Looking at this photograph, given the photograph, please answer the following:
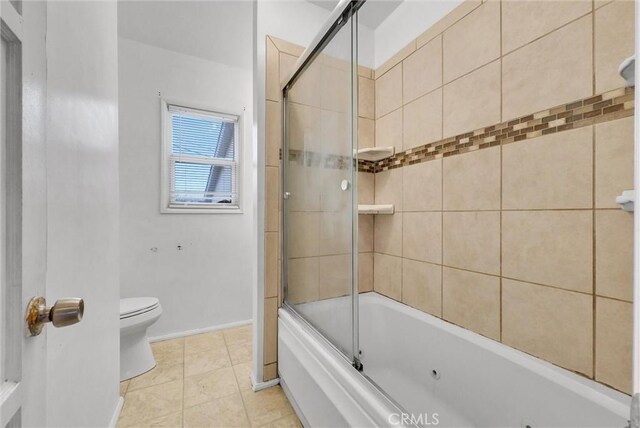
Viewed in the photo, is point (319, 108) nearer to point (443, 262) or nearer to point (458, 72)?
point (458, 72)

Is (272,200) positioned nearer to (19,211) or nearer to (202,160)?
(202,160)

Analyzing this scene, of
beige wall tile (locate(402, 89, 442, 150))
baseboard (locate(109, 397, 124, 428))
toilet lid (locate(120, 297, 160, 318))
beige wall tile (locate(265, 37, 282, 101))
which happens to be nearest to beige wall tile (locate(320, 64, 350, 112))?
beige wall tile (locate(265, 37, 282, 101))

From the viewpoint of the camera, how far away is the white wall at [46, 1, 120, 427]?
2.54 feet

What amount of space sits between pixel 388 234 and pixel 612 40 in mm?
1347

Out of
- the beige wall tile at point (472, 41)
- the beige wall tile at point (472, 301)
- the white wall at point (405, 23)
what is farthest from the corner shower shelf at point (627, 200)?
the white wall at point (405, 23)

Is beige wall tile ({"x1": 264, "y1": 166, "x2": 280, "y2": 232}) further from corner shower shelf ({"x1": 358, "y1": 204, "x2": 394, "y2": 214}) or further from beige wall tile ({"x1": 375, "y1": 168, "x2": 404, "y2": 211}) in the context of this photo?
beige wall tile ({"x1": 375, "y1": 168, "x2": 404, "y2": 211})

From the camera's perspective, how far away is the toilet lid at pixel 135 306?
1.73 m

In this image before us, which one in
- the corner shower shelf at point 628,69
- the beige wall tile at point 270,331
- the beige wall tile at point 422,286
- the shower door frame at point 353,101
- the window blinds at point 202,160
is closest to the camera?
the corner shower shelf at point 628,69

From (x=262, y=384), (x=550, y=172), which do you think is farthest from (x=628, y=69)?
(x=262, y=384)

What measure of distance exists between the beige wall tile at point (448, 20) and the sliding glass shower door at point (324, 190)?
2.16 ft

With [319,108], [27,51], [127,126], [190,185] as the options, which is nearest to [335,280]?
[319,108]

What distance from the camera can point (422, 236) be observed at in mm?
1660

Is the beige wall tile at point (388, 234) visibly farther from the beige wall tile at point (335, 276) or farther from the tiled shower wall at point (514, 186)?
the beige wall tile at point (335, 276)

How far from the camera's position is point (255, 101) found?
5.49 ft
